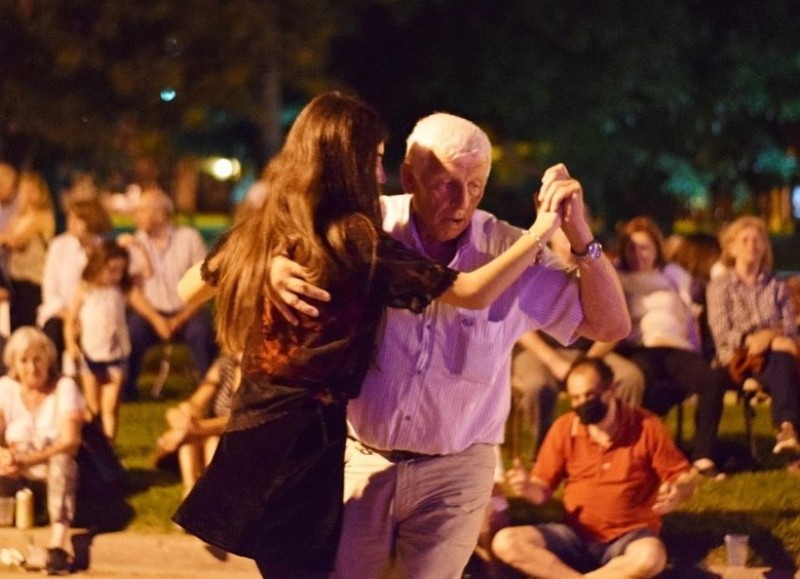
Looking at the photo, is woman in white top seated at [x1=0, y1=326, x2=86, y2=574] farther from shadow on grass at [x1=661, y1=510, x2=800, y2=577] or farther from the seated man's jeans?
shadow on grass at [x1=661, y1=510, x2=800, y2=577]

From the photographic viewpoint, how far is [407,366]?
3578 millimetres

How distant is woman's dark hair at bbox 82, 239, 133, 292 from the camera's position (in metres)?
9.93

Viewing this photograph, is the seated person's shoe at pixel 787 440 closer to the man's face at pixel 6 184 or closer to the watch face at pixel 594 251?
the watch face at pixel 594 251

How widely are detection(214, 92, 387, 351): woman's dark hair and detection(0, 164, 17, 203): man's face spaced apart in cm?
825

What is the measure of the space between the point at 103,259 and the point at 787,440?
4.48 m

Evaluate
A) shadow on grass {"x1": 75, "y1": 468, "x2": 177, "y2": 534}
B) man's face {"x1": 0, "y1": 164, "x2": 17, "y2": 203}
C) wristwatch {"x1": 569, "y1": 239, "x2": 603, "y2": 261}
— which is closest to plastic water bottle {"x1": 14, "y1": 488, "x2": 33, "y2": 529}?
shadow on grass {"x1": 75, "y1": 468, "x2": 177, "y2": 534}

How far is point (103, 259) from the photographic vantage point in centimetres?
993

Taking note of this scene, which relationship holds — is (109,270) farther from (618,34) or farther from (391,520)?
(618,34)

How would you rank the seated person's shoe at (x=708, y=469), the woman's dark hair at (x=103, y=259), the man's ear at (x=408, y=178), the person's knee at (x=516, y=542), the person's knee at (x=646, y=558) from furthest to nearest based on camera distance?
the woman's dark hair at (x=103, y=259) → the seated person's shoe at (x=708, y=469) → the person's knee at (x=516, y=542) → the person's knee at (x=646, y=558) → the man's ear at (x=408, y=178)

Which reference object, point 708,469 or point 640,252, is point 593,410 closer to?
point 708,469

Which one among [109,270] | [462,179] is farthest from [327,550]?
[109,270]

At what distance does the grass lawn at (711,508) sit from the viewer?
23.8ft

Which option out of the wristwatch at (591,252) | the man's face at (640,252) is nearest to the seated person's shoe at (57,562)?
the man's face at (640,252)

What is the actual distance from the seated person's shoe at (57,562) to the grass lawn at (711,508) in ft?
1.34
